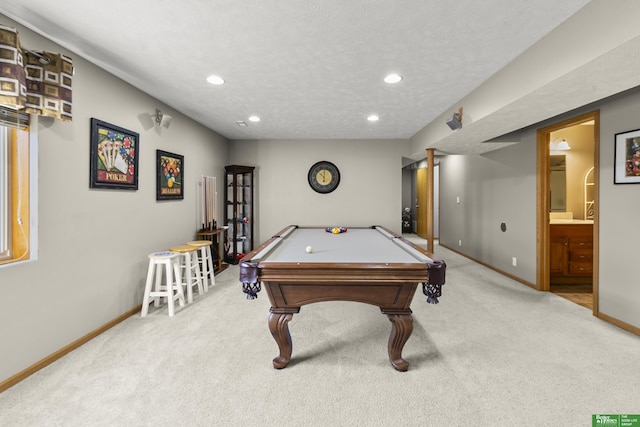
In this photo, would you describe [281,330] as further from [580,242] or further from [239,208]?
[580,242]

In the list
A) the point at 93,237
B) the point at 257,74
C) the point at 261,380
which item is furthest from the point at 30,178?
the point at 261,380

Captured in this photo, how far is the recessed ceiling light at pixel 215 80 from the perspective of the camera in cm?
262

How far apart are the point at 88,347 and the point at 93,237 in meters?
0.88

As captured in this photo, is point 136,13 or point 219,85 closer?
point 136,13

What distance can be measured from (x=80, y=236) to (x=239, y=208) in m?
2.98

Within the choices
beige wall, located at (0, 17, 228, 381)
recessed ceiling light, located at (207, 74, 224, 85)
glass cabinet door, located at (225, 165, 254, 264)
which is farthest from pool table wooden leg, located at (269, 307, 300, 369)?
glass cabinet door, located at (225, 165, 254, 264)

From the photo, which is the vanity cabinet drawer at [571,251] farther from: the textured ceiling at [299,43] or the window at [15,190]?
the window at [15,190]

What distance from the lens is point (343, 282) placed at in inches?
70.4

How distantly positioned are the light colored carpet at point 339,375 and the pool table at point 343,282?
27cm

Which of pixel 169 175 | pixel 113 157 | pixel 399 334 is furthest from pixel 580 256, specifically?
pixel 113 157

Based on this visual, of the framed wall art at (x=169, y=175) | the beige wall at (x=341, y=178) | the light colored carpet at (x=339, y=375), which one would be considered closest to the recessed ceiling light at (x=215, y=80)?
the framed wall art at (x=169, y=175)

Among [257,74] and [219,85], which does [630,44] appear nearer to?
[257,74]

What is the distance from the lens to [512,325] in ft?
8.60

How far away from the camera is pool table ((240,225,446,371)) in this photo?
175cm
